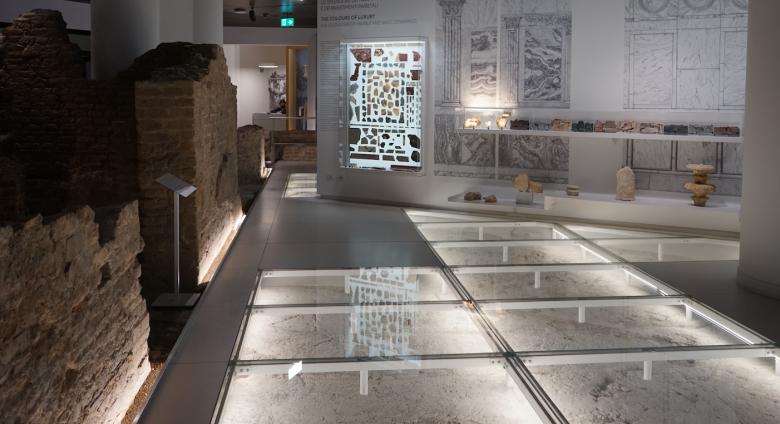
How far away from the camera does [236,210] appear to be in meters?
10.4

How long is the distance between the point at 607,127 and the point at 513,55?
181 cm

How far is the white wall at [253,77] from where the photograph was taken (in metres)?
28.9

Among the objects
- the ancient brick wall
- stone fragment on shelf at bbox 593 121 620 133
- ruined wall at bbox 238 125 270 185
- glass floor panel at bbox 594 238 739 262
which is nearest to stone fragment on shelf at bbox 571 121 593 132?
stone fragment on shelf at bbox 593 121 620 133

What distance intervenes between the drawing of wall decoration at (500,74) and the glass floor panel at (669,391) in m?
6.70

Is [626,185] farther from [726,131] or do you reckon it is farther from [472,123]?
[472,123]

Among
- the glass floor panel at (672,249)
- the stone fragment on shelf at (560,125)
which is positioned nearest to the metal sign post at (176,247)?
the glass floor panel at (672,249)

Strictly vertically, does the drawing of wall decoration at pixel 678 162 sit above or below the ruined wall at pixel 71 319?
above

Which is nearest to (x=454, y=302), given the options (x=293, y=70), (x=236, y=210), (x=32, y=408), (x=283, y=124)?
(x=32, y=408)

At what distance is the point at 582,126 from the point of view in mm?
10414

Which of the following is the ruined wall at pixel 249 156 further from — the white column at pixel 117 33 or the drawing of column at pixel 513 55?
the white column at pixel 117 33

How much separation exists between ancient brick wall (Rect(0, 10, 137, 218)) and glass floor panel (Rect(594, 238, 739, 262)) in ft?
17.0

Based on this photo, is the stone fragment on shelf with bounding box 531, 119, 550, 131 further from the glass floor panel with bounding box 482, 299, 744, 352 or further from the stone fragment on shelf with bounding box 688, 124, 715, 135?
the glass floor panel with bounding box 482, 299, 744, 352

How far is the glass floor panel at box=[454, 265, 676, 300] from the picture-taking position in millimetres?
6438

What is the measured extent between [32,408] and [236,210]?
7.57m
